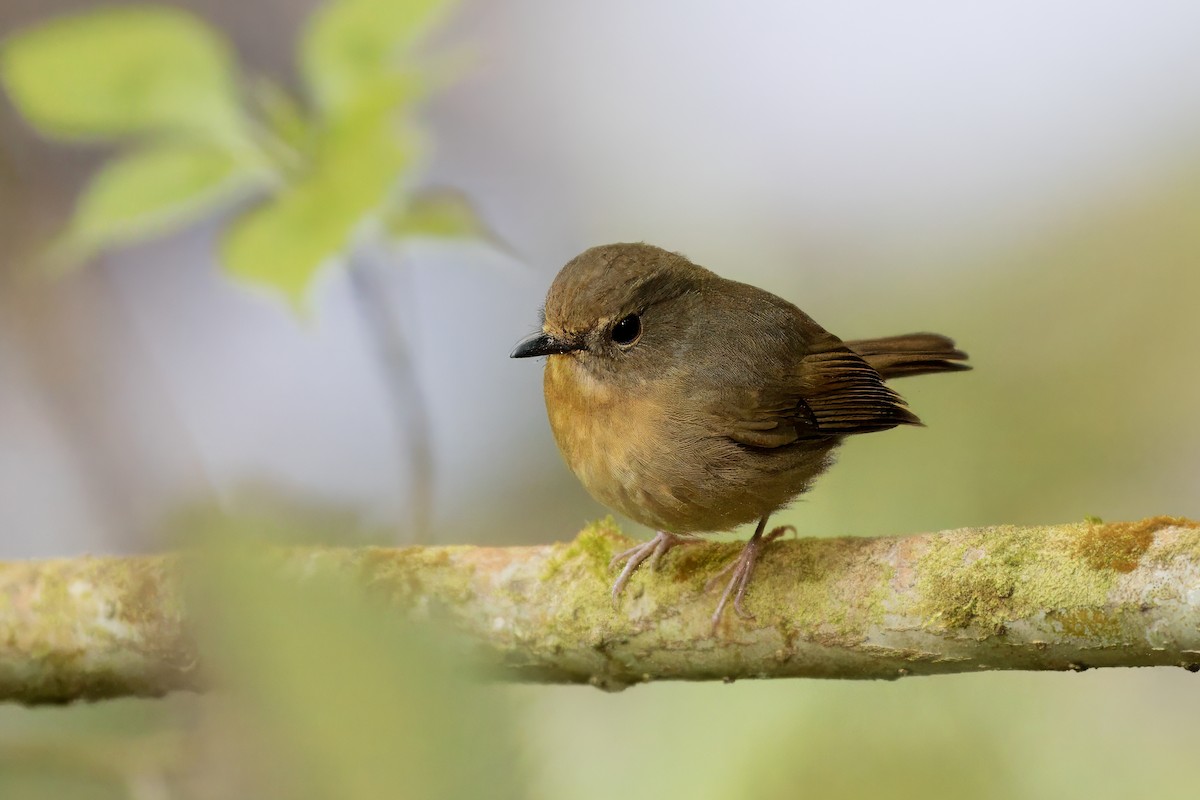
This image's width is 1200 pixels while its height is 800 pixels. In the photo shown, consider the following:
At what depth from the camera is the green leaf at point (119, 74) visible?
7.77ft

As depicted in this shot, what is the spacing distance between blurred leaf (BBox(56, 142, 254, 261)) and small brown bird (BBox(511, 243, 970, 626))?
1.03 meters

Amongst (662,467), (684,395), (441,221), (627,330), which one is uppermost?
(441,221)

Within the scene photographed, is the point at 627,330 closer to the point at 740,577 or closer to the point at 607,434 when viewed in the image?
the point at 607,434

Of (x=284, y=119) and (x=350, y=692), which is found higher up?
(x=284, y=119)

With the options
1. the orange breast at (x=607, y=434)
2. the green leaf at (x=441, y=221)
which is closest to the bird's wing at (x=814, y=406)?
the orange breast at (x=607, y=434)

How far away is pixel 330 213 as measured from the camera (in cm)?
243

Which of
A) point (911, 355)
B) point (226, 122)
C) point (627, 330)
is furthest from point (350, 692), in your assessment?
point (911, 355)

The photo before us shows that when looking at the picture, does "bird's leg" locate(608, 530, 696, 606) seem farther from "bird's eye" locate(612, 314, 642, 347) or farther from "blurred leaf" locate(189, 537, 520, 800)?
"blurred leaf" locate(189, 537, 520, 800)

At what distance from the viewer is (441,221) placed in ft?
8.99

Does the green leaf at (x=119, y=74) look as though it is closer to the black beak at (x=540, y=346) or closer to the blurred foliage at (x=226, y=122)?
the blurred foliage at (x=226, y=122)

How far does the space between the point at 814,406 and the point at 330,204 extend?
1.65m

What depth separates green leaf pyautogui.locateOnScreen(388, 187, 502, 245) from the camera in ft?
8.94

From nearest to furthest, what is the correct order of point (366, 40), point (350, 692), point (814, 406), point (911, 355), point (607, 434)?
point (350, 692) < point (366, 40) < point (607, 434) < point (814, 406) < point (911, 355)

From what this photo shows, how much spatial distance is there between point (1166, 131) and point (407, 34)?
564 centimetres
